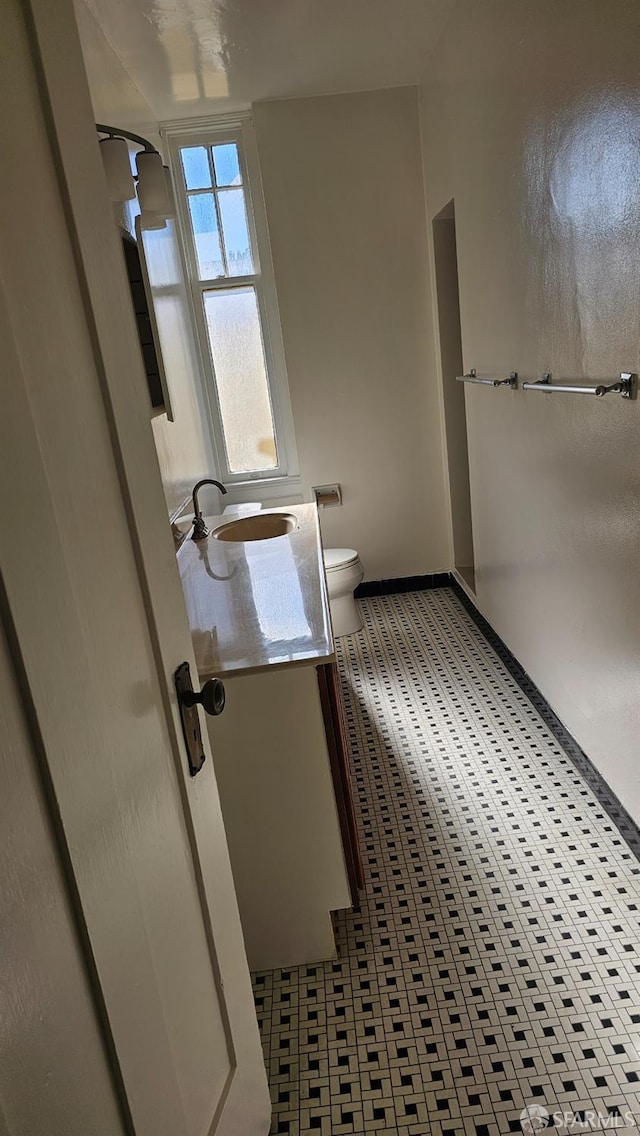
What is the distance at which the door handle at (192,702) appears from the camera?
101 centimetres

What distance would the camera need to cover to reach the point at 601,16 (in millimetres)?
1560

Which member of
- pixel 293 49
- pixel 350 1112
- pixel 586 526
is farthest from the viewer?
pixel 293 49

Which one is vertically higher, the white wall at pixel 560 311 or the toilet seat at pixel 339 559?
the white wall at pixel 560 311

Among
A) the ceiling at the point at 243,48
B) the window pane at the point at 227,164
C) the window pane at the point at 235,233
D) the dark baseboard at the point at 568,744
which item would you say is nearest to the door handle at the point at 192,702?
the dark baseboard at the point at 568,744

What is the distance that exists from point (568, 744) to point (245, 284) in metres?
2.91

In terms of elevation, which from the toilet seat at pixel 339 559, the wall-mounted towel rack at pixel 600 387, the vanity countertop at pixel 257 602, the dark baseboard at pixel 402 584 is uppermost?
the wall-mounted towel rack at pixel 600 387

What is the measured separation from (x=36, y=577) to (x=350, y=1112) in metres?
1.40

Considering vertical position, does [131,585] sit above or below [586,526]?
above

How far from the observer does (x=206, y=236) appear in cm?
393

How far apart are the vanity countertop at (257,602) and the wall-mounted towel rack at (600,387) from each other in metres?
0.84

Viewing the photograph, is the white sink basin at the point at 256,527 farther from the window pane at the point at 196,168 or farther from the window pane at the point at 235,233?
the window pane at the point at 196,168

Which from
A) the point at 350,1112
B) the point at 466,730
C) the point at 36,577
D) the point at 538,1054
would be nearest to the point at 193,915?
the point at 36,577

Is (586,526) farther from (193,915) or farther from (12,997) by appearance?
(12,997)

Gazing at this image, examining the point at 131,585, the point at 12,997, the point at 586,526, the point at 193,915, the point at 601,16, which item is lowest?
the point at 193,915
